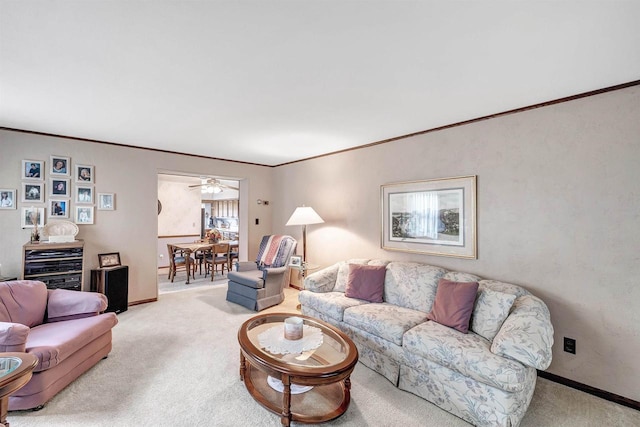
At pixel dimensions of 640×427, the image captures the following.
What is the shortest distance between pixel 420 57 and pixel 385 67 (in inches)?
9.1

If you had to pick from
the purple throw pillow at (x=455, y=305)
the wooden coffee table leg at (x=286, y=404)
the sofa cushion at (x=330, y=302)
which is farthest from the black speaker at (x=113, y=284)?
the purple throw pillow at (x=455, y=305)

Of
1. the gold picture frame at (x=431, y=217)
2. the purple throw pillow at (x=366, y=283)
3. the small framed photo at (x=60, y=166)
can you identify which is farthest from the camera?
the small framed photo at (x=60, y=166)

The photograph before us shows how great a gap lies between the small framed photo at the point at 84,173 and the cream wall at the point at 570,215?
14.6 ft

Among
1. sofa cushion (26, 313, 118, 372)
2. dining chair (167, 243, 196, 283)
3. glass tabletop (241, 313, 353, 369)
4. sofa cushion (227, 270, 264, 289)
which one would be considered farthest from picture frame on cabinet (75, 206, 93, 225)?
glass tabletop (241, 313, 353, 369)

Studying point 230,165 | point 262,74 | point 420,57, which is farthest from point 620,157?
point 230,165

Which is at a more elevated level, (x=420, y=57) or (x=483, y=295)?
(x=420, y=57)

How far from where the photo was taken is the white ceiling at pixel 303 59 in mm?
1438

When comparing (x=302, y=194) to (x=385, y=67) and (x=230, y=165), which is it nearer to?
(x=230, y=165)

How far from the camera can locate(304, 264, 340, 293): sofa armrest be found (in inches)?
139

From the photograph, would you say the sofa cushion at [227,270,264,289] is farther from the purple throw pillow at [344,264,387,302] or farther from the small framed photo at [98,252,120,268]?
the small framed photo at [98,252,120,268]

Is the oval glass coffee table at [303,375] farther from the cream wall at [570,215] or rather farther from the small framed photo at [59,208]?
the small framed photo at [59,208]

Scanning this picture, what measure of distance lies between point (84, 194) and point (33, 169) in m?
0.57

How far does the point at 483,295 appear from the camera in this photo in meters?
2.48

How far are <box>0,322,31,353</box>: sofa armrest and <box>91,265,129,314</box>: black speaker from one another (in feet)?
6.47
